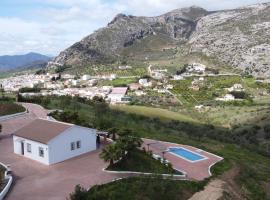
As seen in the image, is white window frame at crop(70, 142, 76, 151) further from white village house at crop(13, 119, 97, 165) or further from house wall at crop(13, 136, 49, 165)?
house wall at crop(13, 136, 49, 165)

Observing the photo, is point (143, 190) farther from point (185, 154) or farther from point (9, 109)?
point (9, 109)

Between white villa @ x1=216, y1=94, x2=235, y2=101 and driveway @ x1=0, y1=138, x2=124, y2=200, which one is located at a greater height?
driveway @ x1=0, y1=138, x2=124, y2=200

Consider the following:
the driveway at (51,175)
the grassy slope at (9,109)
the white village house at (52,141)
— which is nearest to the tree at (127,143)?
the driveway at (51,175)

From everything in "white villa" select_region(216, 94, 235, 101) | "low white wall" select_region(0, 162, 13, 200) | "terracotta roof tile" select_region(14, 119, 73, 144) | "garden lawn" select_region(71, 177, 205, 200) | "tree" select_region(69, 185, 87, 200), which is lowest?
"white villa" select_region(216, 94, 235, 101)

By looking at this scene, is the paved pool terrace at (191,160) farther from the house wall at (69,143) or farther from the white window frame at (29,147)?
the white window frame at (29,147)

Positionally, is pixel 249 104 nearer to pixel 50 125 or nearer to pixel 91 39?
pixel 50 125

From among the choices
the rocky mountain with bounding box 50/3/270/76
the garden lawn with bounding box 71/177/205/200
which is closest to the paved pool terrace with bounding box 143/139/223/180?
the garden lawn with bounding box 71/177/205/200

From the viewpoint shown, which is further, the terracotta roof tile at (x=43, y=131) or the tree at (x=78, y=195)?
the terracotta roof tile at (x=43, y=131)

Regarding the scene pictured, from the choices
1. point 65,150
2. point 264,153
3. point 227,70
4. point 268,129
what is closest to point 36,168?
point 65,150
